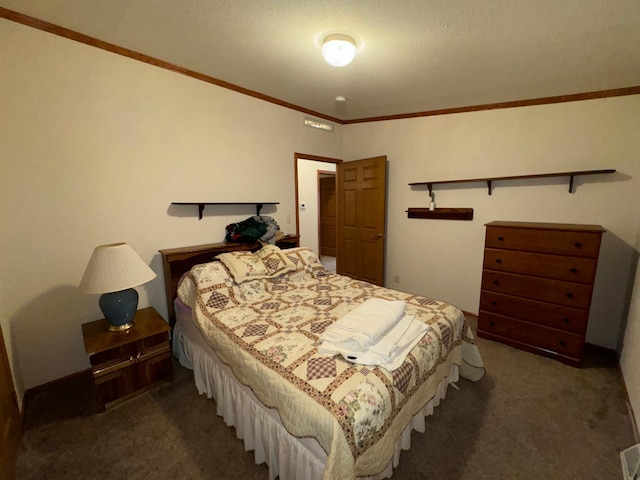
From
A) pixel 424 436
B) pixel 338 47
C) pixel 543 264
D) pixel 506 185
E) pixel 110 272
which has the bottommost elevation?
pixel 424 436

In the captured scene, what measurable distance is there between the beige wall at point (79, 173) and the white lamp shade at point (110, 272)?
42 centimetres

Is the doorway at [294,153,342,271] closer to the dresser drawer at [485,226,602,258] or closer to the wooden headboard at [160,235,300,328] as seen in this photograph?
the wooden headboard at [160,235,300,328]

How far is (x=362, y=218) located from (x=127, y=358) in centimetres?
307

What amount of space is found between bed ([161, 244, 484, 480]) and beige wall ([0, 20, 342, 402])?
0.54m

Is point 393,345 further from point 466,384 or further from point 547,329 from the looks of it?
point 547,329

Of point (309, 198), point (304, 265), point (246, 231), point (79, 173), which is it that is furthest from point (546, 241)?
point (309, 198)

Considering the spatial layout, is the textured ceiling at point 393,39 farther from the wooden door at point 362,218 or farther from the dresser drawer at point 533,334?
the dresser drawer at point 533,334

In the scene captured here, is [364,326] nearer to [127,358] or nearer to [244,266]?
[244,266]

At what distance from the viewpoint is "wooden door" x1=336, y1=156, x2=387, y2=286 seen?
3.71 meters

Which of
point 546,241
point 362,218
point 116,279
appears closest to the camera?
point 116,279

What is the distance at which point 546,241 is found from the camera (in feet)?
7.88

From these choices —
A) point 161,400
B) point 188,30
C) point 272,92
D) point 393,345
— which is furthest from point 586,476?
point 272,92

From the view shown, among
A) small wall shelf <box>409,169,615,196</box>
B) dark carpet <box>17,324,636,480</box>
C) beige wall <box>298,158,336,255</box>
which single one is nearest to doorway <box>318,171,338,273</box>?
beige wall <box>298,158,336,255</box>

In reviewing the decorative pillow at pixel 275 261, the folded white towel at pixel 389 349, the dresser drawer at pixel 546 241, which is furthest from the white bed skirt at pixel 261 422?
the dresser drawer at pixel 546 241
